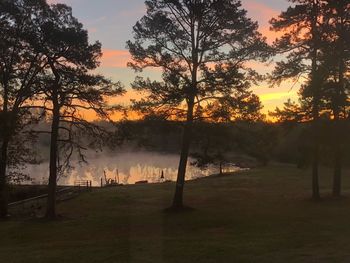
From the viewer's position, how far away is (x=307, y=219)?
69.3ft

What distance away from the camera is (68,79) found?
934 inches

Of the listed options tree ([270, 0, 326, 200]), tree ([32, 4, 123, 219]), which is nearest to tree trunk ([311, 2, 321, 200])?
tree ([270, 0, 326, 200])

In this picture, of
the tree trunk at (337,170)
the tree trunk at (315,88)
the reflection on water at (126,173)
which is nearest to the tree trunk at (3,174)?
the tree trunk at (315,88)

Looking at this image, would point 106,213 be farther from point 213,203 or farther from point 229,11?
point 229,11

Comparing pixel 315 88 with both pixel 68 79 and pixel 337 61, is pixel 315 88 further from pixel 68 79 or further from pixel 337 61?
pixel 68 79

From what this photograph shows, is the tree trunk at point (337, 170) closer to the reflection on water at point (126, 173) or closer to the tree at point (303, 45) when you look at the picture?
the tree at point (303, 45)

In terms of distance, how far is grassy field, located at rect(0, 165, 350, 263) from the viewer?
13.1 metres

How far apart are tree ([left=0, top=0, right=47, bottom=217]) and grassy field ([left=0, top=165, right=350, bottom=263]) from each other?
596cm

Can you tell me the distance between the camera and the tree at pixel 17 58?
2330cm

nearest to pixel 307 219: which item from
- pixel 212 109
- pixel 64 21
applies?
pixel 212 109

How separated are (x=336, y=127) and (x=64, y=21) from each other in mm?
15472

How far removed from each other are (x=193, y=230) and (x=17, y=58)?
12669 mm

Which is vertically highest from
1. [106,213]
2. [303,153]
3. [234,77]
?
[234,77]

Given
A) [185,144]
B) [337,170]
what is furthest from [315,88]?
[185,144]
